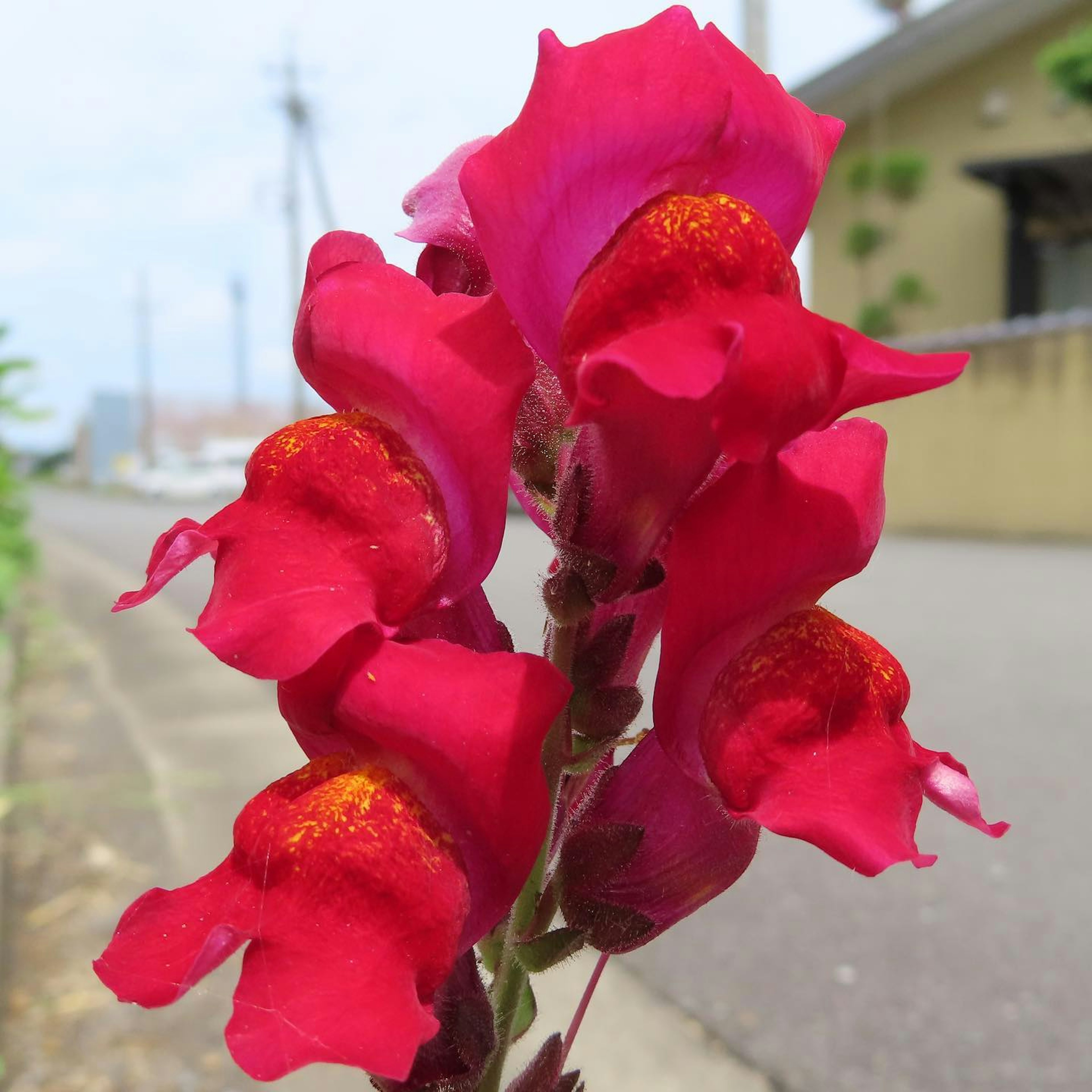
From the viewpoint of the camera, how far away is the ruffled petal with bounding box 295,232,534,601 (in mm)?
376

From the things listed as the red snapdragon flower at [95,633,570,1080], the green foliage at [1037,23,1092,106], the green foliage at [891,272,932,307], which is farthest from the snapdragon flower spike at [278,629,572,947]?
the green foliage at [891,272,932,307]

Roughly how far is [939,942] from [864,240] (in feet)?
25.0

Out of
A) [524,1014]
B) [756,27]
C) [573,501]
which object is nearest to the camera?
[573,501]

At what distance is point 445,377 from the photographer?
38cm

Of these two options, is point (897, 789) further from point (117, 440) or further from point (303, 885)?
point (117, 440)

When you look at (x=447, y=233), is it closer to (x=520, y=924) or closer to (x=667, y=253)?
(x=667, y=253)

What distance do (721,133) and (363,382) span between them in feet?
0.46

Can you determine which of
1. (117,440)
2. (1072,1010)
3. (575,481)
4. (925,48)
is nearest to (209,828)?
(1072,1010)

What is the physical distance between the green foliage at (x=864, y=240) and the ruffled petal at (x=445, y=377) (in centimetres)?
898

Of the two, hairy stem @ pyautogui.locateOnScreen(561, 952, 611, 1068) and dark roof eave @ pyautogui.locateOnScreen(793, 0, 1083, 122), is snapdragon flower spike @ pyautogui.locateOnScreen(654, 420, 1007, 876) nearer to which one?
hairy stem @ pyautogui.locateOnScreen(561, 952, 611, 1068)

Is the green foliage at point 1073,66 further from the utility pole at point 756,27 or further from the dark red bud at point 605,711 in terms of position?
the dark red bud at point 605,711

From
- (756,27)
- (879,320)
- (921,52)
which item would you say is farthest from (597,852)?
(921,52)

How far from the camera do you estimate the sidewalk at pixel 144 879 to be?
172cm

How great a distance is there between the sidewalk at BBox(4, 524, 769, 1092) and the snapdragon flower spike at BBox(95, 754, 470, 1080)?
1.3 inches
